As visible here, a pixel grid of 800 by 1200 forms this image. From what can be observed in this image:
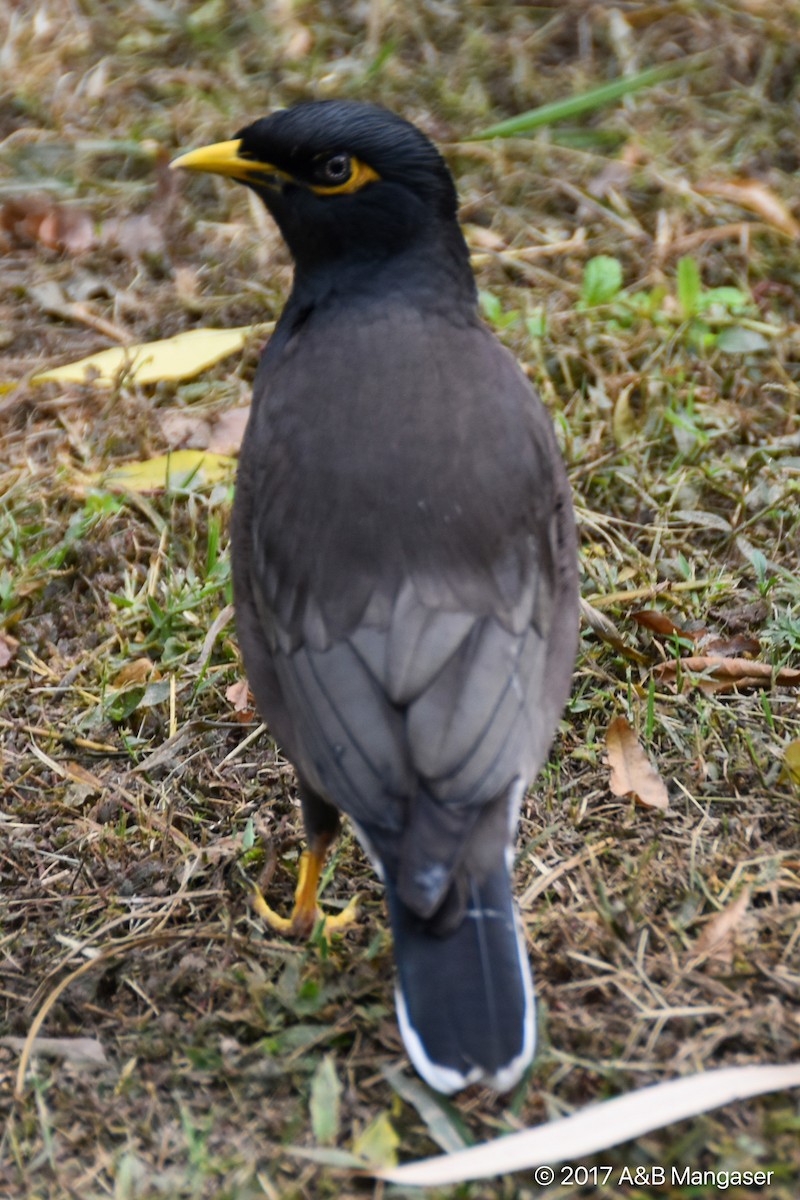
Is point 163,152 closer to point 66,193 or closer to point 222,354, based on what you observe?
point 66,193

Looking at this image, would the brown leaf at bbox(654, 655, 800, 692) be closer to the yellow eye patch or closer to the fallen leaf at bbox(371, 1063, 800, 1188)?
the fallen leaf at bbox(371, 1063, 800, 1188)

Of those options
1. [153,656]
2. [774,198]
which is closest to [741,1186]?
[153,656]

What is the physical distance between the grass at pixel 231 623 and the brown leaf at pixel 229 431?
4.6 inches

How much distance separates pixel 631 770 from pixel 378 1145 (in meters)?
1.29

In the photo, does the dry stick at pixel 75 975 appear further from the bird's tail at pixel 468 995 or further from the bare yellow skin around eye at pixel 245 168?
the bare yellow skin around eye at pixel 245 168

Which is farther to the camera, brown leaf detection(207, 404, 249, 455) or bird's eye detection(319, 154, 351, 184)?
A: brown leaf detection(207, 404, 249, 455)

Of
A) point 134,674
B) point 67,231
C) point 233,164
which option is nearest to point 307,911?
point 134,674

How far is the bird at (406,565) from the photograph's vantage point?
9.38ft

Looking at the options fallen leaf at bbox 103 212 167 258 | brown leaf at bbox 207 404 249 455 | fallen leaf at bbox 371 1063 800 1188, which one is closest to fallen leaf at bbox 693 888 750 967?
fallen leaf at bbox 371 1063 800 1188

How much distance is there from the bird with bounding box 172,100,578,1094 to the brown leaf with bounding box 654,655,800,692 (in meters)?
0.62

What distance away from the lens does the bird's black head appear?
3.67 meters

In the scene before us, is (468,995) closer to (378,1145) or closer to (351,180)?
(378,1145)

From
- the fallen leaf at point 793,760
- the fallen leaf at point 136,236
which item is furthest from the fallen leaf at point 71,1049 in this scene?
the fallen leaf at point 136,236

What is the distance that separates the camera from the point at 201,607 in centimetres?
439
